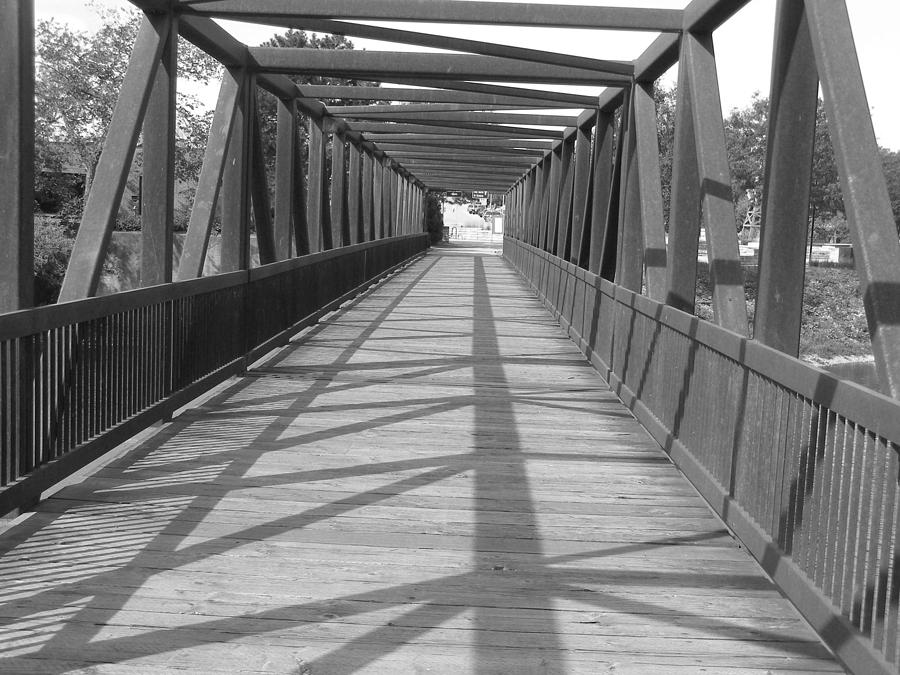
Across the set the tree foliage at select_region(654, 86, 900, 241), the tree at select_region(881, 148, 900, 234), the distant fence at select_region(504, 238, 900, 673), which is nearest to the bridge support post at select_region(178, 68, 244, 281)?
the distant fence at select_region(504, 238, 900, 673)

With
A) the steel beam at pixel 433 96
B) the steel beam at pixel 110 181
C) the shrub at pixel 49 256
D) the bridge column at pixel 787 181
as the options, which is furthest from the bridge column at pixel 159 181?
the shrub at pixel 49 256

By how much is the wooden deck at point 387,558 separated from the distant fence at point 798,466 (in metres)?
0.18

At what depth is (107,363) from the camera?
18.3ft

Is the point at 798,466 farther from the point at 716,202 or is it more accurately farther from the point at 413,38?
the point at 413,38

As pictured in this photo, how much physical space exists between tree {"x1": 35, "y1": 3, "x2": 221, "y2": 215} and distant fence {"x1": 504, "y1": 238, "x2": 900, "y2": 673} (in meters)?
29.4

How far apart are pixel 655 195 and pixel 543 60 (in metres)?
1.62

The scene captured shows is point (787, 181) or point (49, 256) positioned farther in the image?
point (49, 256)

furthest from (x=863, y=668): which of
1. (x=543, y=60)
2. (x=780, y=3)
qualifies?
(x=543, y=60)

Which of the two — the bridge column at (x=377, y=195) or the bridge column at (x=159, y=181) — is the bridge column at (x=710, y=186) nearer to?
the bridge column at (x=159, y=181)

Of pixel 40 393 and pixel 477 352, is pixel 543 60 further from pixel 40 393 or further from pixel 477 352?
pixel 40 393

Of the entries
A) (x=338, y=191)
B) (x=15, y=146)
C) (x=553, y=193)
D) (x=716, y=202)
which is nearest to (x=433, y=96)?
(x=338, y=191)

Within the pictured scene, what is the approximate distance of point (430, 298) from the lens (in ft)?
62.4

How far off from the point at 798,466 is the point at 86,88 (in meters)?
33.4

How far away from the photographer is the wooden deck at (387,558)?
11.0 ft
